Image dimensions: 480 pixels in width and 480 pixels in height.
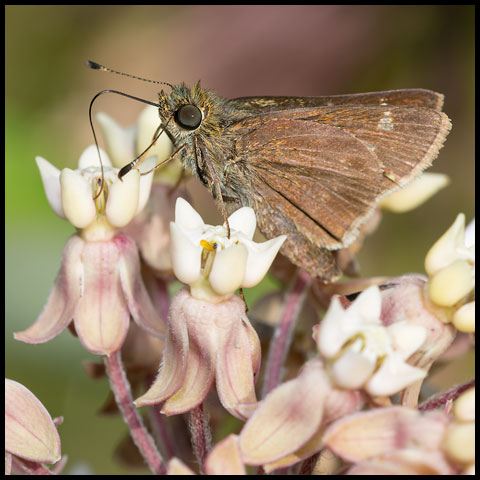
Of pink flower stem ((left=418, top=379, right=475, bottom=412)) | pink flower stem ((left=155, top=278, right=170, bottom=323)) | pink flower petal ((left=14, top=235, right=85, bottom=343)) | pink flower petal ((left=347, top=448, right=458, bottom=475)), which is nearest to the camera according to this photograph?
pink flower petal ((left=347, top=448, right=458, bottom=475))

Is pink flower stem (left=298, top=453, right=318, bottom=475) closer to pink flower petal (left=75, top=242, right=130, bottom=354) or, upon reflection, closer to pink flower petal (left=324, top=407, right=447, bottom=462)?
pink flower petal (left=324, top=407, right=447, bottom=462)

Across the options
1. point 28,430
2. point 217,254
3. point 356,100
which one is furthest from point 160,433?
point 356,100

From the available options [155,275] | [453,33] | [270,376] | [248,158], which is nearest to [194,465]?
[270,376]

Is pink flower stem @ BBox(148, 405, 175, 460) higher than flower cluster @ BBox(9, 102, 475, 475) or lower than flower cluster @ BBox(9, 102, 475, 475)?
lower

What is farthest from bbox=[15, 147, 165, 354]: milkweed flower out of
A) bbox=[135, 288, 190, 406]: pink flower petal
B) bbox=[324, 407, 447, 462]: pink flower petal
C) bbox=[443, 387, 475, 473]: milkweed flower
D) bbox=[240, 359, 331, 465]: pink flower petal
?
bbox=[443, 387, 475, 473]: milkweed flower

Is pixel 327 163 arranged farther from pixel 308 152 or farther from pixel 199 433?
pixel 199 433

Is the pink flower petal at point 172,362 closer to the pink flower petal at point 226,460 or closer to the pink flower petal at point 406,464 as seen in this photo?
Result: the pink flower petal at point 226,460

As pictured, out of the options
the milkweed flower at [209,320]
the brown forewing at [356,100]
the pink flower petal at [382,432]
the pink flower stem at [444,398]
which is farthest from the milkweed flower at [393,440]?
the brown forewing at [356,100]
